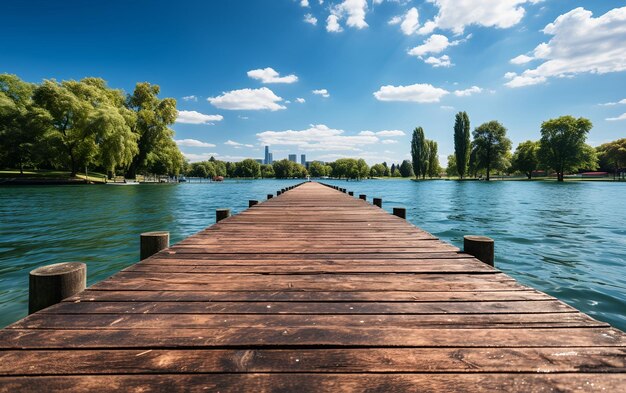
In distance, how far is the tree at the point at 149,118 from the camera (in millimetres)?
49591

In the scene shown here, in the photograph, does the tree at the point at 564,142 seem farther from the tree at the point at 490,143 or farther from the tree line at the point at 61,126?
the tree line at the point at 61,126

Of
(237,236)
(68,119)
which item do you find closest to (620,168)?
(237,236)

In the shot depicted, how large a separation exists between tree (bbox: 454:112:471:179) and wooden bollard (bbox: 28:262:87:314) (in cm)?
7745

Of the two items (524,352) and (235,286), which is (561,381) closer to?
(524,352)

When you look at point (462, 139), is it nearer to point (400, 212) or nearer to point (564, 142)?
Answer: point (564, 142)

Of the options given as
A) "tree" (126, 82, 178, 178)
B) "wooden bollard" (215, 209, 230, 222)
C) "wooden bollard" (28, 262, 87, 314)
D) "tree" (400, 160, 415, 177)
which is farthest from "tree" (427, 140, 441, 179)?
"wooden bollard" (28, 262, 87, 314)

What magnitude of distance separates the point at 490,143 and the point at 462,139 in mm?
5896

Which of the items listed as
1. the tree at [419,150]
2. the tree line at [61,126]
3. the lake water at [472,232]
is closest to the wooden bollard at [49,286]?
the lake water at [472,232]

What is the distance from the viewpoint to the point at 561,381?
1.56 m

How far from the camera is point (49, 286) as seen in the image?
8.13 ft

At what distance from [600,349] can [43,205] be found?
958 inches

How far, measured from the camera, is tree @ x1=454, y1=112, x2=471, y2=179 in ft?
227

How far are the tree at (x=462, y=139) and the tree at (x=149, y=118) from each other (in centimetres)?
6133

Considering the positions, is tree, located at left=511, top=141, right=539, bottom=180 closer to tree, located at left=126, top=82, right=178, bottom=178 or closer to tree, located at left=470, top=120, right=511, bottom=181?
tree, located at left=470, top=120, right=511, bottom=181
